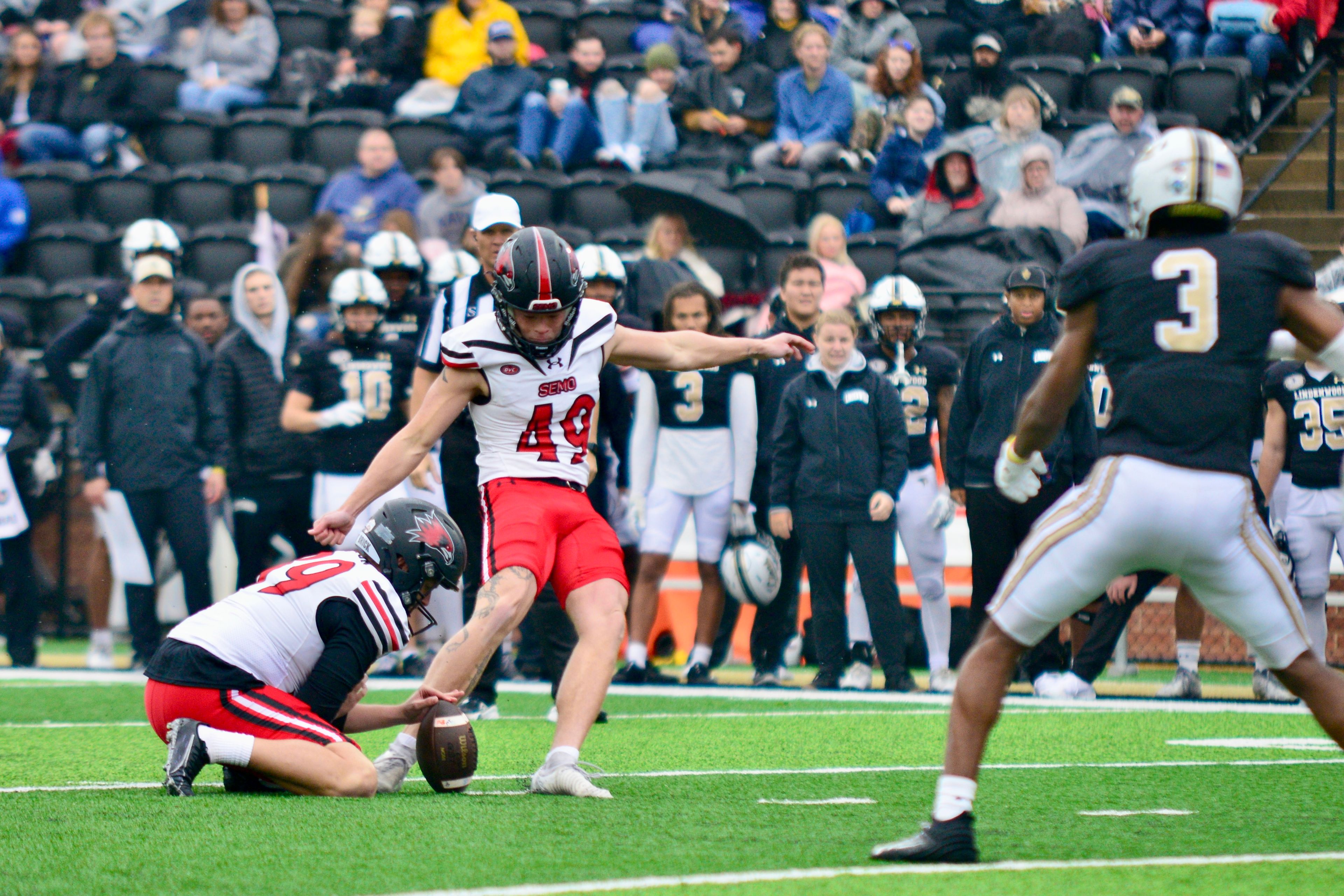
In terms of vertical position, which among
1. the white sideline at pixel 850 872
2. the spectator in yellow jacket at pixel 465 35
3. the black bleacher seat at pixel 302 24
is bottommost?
the white sideline at pixel 850 872

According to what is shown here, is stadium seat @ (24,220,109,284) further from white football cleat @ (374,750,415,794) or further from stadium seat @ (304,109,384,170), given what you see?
white football cleat @ (374,750,415,794)

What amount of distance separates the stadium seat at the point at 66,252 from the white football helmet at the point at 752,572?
704cm

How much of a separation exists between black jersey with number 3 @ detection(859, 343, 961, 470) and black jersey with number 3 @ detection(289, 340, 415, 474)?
260 cm

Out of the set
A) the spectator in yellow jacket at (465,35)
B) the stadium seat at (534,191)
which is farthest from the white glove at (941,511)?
the spectator in yellow jacket at (465,35)

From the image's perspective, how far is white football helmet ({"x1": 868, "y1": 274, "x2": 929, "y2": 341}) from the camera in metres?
9.67

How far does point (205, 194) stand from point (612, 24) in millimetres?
3987

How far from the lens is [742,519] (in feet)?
31.2

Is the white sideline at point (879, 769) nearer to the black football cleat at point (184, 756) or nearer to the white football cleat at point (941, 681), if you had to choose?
the black football cleat at point (184, 756)

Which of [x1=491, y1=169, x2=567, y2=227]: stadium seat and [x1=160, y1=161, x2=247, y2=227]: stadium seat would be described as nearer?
[x1=491, y1=169, x2=567, y2=227]: stadium seat

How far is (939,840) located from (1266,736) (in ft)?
11.9

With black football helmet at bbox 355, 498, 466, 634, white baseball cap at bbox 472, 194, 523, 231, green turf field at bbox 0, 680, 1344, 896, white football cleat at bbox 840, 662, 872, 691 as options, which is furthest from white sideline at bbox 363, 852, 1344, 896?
white football cleat at bbox 840, 662, 872, 691

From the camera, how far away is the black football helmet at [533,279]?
516 cm

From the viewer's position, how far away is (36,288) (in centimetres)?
1348

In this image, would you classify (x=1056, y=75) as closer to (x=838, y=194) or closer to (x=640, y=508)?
(x=838, y=194)
